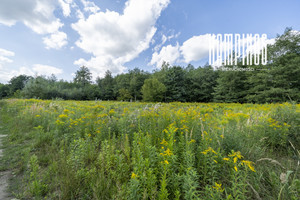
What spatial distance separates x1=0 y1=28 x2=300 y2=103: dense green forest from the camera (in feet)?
56.3

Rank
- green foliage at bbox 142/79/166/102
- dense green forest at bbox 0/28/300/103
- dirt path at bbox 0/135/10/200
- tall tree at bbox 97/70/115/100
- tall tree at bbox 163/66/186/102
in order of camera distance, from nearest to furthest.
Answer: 1. dirt path at bbox 0/135/10/200
2. dense green forest at bbox 0/28/300/103
3. green foliage at bbox 142/79/166/102
4. tall tree at bbox 163/66/186/102
5. tall tree at bbox 97/70/115/100

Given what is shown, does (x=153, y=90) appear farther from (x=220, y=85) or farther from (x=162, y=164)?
(x=162, y=164)

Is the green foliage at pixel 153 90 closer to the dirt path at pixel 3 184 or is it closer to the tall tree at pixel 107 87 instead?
the tall tree at pixel 107 87

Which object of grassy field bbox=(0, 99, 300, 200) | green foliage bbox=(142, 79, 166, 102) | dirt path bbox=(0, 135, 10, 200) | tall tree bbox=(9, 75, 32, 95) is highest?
tall tree bbox=(9, 75, 32, 95)

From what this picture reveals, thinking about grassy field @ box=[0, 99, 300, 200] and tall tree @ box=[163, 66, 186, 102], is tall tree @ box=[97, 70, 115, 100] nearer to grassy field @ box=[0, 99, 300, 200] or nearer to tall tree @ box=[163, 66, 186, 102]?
tall tree @ box=[163, 66, 186, 102]

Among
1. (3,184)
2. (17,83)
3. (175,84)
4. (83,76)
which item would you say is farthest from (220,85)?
(17,83)

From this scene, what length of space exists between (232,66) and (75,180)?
3195cm

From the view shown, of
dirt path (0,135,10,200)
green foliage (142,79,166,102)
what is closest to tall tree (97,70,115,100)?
green foliage (142,79,166,102)

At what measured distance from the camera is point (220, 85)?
2517 cm

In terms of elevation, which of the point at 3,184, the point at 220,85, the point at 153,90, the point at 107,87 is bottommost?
the point at 3,184

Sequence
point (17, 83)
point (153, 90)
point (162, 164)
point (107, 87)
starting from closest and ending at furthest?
point (162, 164), point (153, 90), point (107, 87), point (17, 83)

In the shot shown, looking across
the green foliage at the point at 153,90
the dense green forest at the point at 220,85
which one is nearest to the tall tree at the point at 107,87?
the dense green forest at the point at 220,85

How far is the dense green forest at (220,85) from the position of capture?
17.2 meters

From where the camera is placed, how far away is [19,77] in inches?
2229
